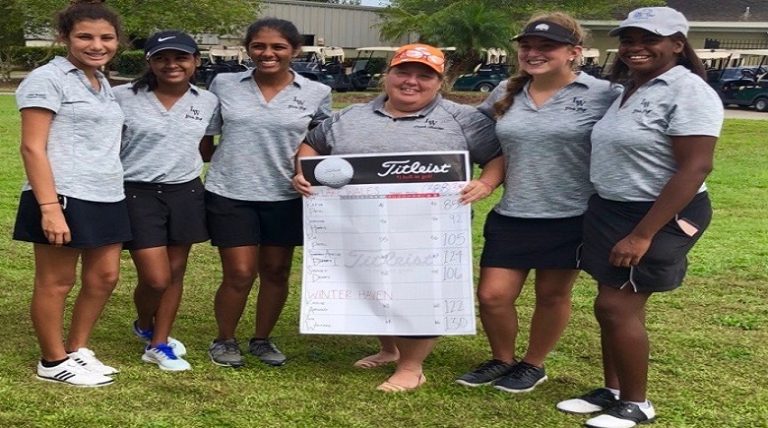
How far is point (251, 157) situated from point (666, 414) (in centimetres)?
209

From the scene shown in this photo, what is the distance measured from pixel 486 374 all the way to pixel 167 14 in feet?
85.9

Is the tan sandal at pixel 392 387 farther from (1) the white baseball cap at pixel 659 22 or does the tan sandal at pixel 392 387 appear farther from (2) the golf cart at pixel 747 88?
(2) the golf cart at pixel 747 88

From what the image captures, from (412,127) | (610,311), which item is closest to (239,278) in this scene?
(412,127)

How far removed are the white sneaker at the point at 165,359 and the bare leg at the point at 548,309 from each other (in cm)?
159

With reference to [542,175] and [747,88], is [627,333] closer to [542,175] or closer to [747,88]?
[542,175]

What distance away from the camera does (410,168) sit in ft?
13.1

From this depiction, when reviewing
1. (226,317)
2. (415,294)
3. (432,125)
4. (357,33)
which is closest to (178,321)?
(226,317)

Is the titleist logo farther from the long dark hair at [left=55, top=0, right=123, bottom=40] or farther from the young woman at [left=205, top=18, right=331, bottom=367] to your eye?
the long dark hair at [left=55, top=0, right=123, bottom=40]

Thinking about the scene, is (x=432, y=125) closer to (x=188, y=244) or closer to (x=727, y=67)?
(x=188, y=244)

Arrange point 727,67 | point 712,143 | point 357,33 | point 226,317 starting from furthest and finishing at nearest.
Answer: point 357,33 → point 727,67 → point 226,317 → point 712,143

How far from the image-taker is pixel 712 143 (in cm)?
329

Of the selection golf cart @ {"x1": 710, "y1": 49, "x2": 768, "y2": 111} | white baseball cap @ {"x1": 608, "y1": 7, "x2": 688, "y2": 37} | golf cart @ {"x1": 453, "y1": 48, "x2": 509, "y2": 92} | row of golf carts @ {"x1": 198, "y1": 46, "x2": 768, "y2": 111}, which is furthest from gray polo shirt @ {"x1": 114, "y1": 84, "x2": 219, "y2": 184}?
golf cart @ {"x1": 453, "y1": 48, "x2": 509, "y2": 92}

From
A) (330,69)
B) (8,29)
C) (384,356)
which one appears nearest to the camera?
(384,356)

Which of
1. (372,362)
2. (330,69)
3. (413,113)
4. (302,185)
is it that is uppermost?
(413,113)
